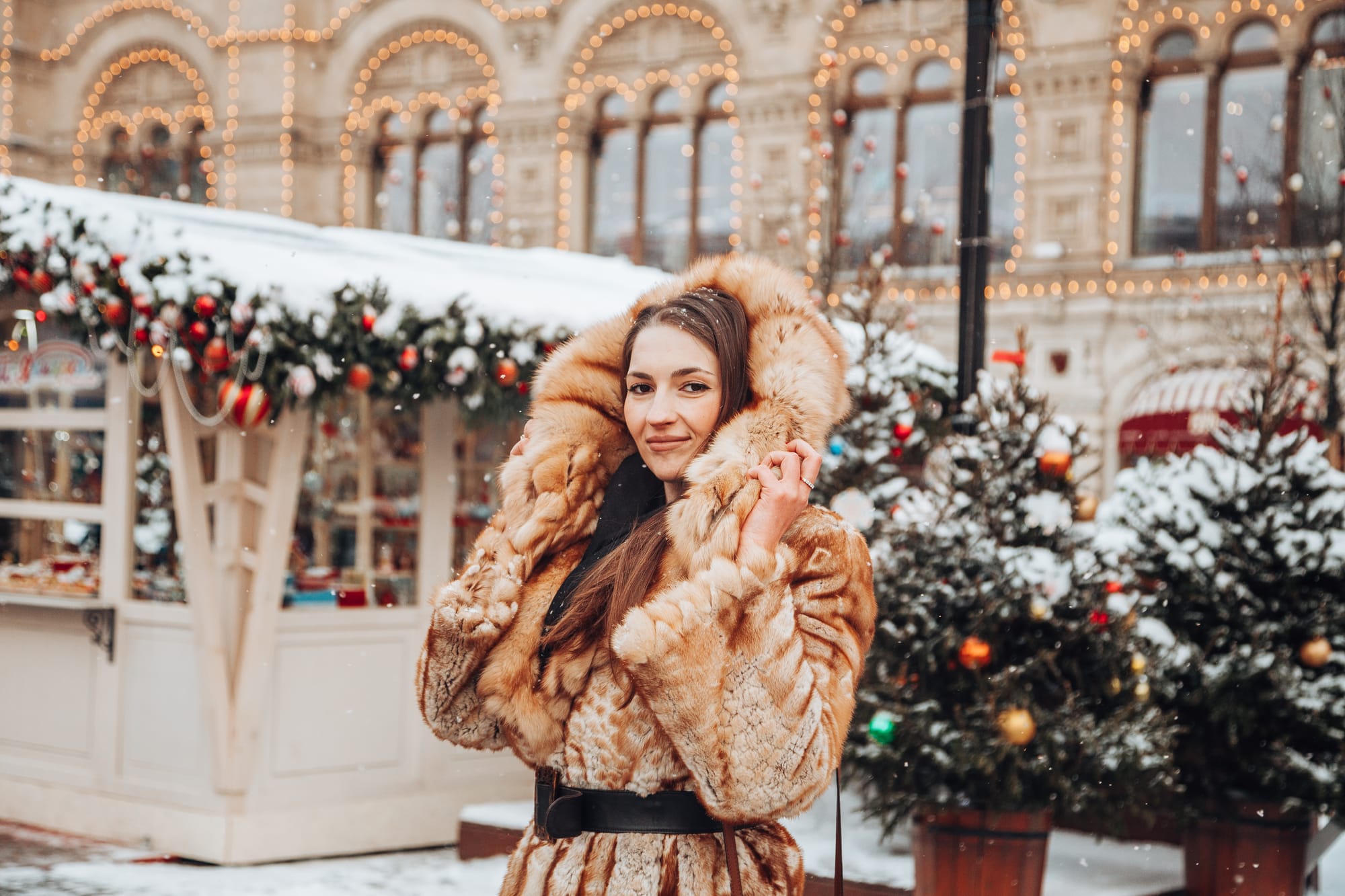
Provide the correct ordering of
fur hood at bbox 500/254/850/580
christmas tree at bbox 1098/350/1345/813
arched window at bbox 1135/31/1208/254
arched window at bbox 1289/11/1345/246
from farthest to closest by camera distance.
Answer: 1. arched window at bbox 1135/31/1208/254
2. arched window at bbox 1289/11/1345/246
3. christmas tree at bbox 1098/350/1345/813
4. fur hood at bbox 500/254/850/580

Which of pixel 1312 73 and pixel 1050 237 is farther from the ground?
pixel 1312 73

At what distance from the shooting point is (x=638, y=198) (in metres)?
20.1

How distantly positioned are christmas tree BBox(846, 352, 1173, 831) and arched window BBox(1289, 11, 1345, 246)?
1136cm

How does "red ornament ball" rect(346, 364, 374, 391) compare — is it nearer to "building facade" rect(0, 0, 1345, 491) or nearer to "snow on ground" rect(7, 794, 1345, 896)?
"snow on ground" rect(7, 794, 1345, 896)

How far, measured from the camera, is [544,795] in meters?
2.41

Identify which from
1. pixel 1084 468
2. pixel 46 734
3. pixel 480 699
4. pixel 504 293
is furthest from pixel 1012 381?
pixel 1084 468

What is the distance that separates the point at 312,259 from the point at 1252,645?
439cm

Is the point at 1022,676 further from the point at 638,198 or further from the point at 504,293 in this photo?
the point at 638,198

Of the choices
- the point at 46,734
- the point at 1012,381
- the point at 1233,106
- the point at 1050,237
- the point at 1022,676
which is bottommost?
the point at 46,734

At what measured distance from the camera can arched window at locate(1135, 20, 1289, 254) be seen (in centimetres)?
1670

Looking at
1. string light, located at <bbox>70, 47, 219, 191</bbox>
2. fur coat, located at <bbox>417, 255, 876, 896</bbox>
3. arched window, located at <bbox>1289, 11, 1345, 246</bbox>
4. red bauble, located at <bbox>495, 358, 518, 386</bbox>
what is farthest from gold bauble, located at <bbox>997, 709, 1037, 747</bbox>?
string light, located at <bbox>70, 47, 219, 191</bbox>

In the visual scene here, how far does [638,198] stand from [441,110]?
3236mm

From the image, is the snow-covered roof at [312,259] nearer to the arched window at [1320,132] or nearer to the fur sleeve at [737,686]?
the fur sleeve at [737,686]

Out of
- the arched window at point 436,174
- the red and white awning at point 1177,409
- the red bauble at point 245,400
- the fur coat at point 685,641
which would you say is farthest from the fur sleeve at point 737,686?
the arched window at point 436,174
